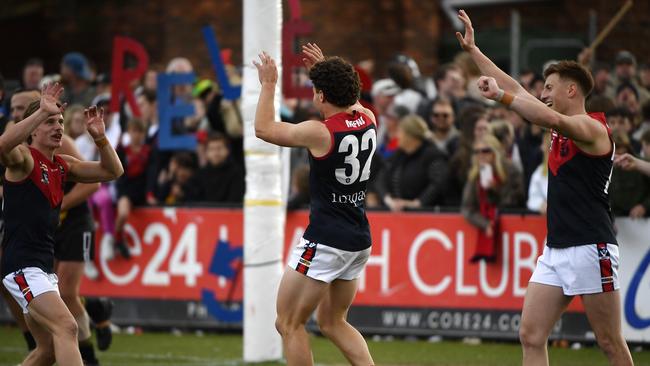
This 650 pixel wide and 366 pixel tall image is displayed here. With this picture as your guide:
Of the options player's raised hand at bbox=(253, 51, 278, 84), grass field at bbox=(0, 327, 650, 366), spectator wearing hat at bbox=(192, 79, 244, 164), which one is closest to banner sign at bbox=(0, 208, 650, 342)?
grass field at bbox=(0, 327, 650, 366)

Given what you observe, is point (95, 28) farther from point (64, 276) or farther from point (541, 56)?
point (64, 276)

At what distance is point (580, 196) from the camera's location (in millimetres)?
8375

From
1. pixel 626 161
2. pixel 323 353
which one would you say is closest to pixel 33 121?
pixel 626 161

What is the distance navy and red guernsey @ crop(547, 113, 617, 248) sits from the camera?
8.34 meters

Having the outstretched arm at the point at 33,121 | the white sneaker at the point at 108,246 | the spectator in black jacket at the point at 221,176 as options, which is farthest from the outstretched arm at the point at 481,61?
the white sneaker at the point at 108,246

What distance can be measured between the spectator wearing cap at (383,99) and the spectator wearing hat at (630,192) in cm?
Result: 356

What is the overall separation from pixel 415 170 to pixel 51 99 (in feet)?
19.3

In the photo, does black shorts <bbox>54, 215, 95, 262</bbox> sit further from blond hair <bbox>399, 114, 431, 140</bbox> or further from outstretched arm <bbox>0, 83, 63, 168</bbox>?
blond hair <bbox>399, 114, 431, 140</bbox>

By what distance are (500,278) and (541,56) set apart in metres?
6.09

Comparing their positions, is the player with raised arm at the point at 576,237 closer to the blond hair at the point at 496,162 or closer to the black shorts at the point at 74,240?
the black shorts at the point at 74,240

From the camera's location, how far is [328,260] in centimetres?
876

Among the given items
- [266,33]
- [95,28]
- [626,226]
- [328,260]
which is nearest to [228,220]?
[266,33]

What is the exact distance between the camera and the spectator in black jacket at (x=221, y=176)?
14.5 m

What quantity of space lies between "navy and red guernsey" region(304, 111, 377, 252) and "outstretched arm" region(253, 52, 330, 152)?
0.08 m
